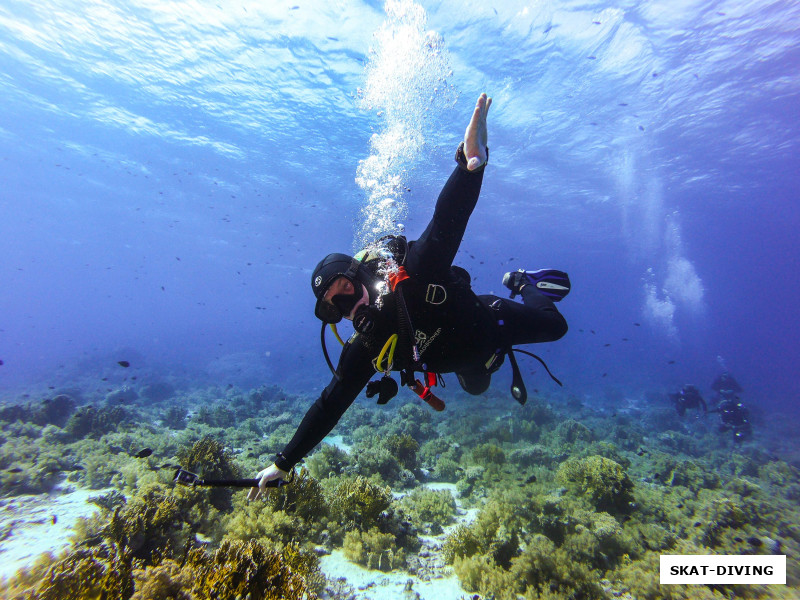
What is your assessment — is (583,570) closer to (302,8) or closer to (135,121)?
(302,8)

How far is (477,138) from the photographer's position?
2.97 metres

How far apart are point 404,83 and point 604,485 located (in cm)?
1573

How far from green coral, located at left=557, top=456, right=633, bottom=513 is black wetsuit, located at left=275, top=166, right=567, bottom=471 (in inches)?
149

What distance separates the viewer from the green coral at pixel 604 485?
5.78m

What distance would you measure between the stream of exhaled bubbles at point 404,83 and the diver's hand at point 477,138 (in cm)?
627

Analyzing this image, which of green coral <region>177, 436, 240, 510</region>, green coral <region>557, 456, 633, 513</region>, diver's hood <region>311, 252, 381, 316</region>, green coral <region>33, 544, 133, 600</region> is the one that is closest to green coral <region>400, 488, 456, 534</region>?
green coral <region>557, 456, 633, 513</region>

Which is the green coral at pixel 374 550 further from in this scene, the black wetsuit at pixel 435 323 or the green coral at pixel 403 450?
the green coral at pixel 403 450

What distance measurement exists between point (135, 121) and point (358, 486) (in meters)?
28.4

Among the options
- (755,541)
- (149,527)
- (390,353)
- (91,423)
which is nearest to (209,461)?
(149,527)

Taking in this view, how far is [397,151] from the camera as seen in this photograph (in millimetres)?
23453

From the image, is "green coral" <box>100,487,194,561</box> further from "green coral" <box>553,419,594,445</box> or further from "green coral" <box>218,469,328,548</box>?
"green coral" <box>553,419,594,445</box>

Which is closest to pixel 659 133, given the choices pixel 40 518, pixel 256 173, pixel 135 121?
pixel 256 173

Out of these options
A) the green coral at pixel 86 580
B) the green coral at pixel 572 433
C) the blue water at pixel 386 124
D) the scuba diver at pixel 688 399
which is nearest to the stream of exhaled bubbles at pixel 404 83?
the blue water at pixel 386 124

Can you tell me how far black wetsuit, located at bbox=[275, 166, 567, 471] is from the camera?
320 cm
